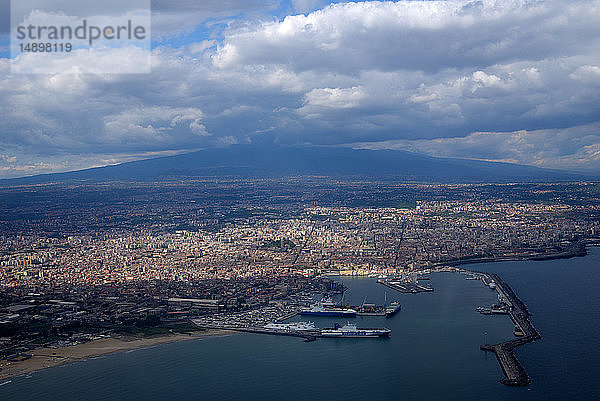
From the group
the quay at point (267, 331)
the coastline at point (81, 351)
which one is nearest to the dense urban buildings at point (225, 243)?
the coastline at point (81, 351)

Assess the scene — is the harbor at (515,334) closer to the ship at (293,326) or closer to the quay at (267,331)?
the quay at (267,331)

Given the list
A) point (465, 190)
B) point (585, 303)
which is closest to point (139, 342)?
point (585, 303)

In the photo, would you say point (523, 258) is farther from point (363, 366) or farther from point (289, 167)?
point (289, 167)

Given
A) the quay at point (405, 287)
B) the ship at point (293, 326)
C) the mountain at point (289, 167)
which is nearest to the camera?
the ship at point (293, 326)

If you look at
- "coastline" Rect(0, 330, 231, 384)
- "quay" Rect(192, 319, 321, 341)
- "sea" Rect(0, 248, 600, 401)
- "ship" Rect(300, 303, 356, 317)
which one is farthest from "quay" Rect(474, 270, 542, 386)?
"coastline" Rect(0, 330, 231, 384)

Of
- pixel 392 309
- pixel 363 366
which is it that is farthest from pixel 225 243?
pixel 363 366

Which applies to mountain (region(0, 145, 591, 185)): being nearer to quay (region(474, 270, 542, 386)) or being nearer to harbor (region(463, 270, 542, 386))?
harbor (region(463, 270, 542, 386))

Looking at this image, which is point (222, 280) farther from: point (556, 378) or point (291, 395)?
point (556, 378)
